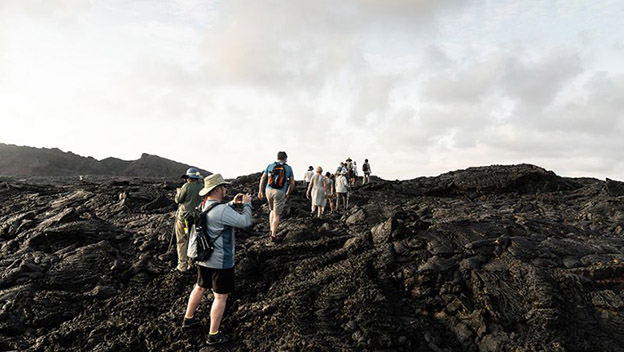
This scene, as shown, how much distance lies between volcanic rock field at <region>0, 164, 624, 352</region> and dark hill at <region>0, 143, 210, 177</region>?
51.3 metres

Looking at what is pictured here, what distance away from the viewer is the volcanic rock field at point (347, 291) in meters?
5.99

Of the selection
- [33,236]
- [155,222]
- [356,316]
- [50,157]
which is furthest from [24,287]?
[50,157]

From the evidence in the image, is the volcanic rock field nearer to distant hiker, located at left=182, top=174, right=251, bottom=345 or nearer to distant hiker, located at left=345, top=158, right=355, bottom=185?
distant hiker, located at left=182, top=174, right=251, bottom=345

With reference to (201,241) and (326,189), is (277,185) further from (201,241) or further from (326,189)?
(326,189)

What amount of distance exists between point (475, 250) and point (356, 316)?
3216mm

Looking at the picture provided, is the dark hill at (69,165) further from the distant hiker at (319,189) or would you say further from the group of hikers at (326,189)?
the distant hiker at (319,189)

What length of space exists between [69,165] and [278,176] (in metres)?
60.7

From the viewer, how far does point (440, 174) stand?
30453mm

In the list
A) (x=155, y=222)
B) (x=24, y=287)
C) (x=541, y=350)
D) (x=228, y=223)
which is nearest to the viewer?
(x=541, y=350)

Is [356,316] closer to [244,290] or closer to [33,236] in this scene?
[244,290]

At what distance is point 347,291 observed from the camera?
6.96 meters

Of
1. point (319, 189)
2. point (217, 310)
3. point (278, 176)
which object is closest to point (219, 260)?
point (217, 310)

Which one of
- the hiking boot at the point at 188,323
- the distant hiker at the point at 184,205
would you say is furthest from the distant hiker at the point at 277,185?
the hiking boot at the point at 188,323

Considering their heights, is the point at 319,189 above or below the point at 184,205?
above
